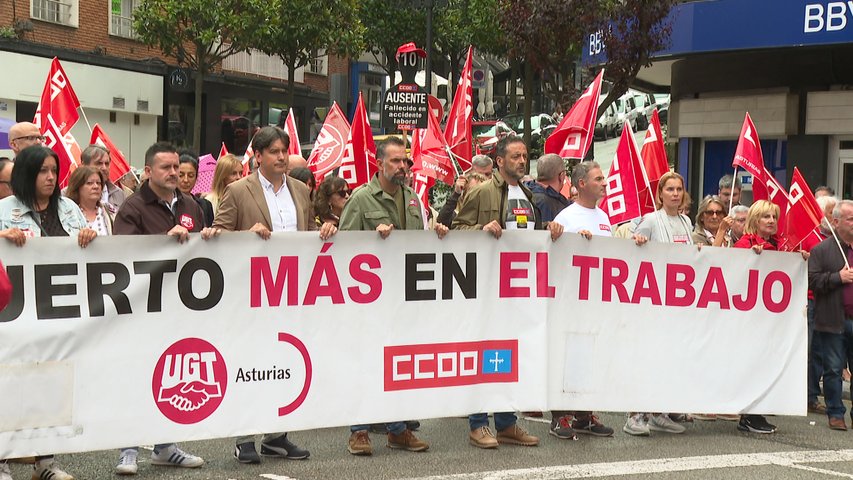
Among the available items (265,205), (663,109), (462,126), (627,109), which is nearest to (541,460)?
(265,205)

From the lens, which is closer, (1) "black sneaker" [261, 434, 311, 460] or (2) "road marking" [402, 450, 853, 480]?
(2) "road marking" [402, 450, 853, 480]

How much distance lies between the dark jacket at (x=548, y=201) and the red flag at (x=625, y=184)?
88 cm

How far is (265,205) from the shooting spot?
7.23 metres

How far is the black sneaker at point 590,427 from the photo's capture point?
26.9ft

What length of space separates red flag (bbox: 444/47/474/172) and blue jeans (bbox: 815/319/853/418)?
21.8 feet

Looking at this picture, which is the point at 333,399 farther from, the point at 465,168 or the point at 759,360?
the point at 465,168

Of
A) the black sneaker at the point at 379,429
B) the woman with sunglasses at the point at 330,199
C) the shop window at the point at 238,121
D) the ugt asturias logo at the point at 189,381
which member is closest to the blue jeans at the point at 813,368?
the black sneaker at the point at 379,429

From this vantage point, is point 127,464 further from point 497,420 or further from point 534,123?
point 534,123

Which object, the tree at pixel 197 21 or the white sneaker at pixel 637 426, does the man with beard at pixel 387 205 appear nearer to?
the white sneaker at pixel 637 426

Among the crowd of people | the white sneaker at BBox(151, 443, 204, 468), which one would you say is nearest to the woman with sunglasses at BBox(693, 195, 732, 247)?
the crowd of people

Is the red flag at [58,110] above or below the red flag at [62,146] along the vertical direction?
above

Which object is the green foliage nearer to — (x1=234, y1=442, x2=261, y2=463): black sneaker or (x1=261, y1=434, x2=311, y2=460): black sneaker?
(x1=261, y1=434, x2=311, y2=460): black sneaker

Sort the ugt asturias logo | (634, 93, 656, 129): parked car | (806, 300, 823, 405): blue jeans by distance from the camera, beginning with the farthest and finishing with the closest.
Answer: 1. (634, 93, 656, 129): parked car
2. (806, 300, 823, 405): blue jeans
3. the ugt asturias logo

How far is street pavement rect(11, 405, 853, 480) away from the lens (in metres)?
6.85
